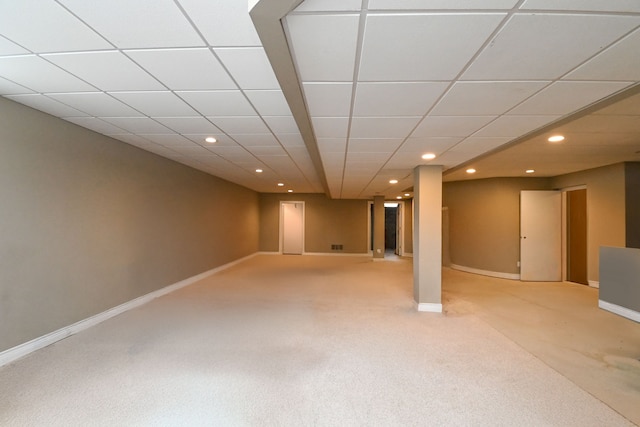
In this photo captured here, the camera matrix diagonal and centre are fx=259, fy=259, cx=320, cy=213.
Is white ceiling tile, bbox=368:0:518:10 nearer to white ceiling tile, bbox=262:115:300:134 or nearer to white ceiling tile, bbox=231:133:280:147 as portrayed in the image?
white ceiling tile, bbox=262:115:300:134

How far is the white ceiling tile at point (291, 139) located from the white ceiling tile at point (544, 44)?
2.02 meters

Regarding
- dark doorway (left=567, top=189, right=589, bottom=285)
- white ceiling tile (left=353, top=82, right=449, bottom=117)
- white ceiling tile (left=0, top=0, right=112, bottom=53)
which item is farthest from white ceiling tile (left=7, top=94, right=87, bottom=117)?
dark doorway (left=567, top=189, right=589, bottom=285)

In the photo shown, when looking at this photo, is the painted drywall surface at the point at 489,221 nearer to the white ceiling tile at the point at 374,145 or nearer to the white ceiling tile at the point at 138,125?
the white ceiling tile at the point at 374,145

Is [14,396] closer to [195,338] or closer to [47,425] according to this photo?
[47,425]

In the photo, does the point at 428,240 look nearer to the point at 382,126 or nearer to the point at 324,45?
the point at 382,126

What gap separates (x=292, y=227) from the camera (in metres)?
10.1

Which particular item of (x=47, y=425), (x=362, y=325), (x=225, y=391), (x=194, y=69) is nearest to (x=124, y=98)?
(x=194, y=69)

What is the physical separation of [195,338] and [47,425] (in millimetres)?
1297

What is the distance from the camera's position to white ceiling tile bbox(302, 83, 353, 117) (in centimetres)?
184

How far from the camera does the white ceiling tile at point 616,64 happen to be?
1.37 metres

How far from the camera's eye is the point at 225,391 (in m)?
2.04

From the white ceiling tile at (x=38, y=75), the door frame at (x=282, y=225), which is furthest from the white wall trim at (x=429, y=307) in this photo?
the door frame at (x=282, y=225)

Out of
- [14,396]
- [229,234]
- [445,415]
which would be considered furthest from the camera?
[229,234]

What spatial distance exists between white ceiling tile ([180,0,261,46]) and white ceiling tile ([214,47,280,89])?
0.26ft
